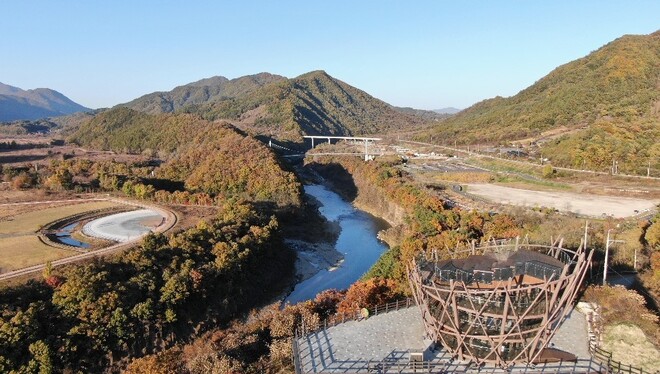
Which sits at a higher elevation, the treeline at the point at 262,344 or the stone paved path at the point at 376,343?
the stone paved path at the point at 376,343

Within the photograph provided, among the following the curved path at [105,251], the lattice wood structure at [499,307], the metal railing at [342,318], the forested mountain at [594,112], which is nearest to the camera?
the lattice wood structure at [499,307]

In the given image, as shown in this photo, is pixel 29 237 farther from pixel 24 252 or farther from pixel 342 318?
pixel 342 318

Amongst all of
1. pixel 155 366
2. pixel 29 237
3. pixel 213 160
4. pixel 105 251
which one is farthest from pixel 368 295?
pixel 213 160

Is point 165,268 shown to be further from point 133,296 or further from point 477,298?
point 477,298

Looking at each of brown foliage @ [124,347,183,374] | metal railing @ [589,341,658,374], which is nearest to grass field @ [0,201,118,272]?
brown foliage @ [124,347,183,374]

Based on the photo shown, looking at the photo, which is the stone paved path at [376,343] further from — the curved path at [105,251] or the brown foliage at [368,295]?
the curved path at [105,251]

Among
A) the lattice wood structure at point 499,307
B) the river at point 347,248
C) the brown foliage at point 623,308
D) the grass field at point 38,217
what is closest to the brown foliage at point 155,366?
the lattice wood structure at point 499,307

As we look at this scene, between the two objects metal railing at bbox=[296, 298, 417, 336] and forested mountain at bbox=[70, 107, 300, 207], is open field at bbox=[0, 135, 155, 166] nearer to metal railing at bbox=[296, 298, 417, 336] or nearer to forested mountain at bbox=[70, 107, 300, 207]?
forested mountain at bbox=[70, 107, 300, 207]
